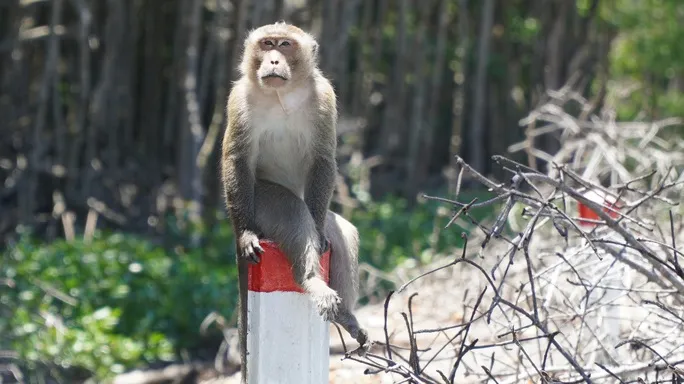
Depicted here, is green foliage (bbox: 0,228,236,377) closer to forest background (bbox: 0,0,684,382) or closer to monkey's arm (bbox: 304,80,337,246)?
forest background (bbox: 0,0,684,382)

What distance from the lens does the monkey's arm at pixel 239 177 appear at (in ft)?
15.5

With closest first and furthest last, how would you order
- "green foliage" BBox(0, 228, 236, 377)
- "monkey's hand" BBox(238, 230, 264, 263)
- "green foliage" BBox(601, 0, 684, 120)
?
"monkey's hand" BBox(238, 230, 264, 263), "green foliage" BBox(0, 228, 236, 377), "green foliage" BBox(601, 0, 684, 120)

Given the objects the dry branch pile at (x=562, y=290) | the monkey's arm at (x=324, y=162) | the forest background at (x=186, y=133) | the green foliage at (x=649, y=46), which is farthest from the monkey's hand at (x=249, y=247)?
the green foliage at (x=649, y=46)

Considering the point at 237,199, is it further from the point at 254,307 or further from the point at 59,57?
the point at 59,57

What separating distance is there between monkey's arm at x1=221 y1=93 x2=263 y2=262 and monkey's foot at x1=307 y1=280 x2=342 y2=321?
16.0 inches

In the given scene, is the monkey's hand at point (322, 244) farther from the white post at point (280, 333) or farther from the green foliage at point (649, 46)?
the green foliage at point (649, 46)

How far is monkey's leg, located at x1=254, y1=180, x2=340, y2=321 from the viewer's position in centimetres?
425

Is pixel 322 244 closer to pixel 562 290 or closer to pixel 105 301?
pixel 562 290

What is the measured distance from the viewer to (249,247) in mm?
4473

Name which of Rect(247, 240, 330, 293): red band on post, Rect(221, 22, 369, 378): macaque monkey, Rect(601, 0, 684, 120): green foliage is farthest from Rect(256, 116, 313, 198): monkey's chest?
Rect(601, 0, 684, 120): green foliage

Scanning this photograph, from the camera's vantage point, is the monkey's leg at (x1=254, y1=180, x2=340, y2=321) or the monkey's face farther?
the monkey's face

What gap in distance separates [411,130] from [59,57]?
392cm

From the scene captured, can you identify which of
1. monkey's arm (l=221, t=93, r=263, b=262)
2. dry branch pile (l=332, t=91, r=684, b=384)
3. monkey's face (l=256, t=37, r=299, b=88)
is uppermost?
monkey's face (l=256, t=37, r=299, b=88)

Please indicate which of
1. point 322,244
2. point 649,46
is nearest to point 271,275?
point 322,244
